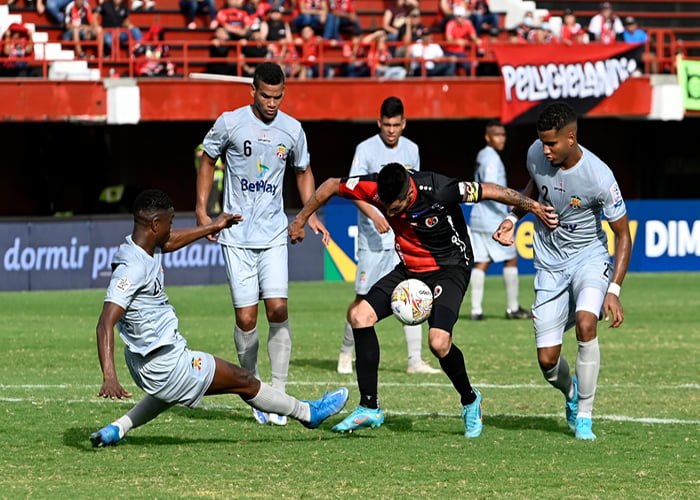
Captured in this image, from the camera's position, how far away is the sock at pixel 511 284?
16.3 m

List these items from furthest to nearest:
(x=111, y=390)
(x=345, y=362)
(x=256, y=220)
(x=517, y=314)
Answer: (x=517, y=314) < (x=345, y=362) < (x=256, y=220) < (x=111, y=390)

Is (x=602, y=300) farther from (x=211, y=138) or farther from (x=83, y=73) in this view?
(x=83, y=73)

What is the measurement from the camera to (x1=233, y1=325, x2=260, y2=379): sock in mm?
9047

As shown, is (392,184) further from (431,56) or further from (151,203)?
(431,56)

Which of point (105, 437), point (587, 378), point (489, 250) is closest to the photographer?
point (105, 437)

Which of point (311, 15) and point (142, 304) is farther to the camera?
point (311, 15)

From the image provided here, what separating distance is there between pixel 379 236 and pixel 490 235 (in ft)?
16.2

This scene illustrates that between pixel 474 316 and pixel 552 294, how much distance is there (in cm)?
800

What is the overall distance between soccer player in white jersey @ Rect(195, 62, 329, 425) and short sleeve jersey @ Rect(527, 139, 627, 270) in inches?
62.2

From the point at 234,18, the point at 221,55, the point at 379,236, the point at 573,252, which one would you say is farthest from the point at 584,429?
the point at 234,18

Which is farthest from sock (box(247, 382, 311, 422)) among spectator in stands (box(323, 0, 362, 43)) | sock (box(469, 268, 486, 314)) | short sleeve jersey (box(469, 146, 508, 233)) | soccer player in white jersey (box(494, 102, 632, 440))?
spectator in stands (box(323, 0, 362, 43))

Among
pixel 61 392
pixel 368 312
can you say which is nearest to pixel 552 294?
pixel 368 312

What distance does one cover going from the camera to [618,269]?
805 centimetres

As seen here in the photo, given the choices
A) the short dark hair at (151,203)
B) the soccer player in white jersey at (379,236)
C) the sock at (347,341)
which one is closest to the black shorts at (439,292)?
the short dark hair at (151,203)
